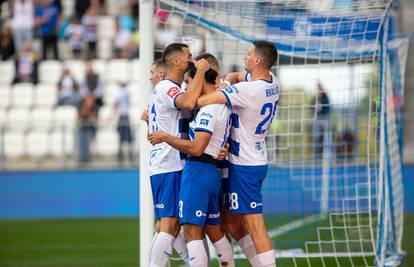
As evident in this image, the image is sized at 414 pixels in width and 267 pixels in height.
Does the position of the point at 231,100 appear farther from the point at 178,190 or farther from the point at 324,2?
the point at 324,2

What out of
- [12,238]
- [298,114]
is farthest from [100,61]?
[12,238]

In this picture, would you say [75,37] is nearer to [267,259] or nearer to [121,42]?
[121,42]

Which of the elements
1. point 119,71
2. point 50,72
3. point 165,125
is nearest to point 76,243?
point 165,125

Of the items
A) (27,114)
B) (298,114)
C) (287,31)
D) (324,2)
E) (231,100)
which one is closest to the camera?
(231,100)

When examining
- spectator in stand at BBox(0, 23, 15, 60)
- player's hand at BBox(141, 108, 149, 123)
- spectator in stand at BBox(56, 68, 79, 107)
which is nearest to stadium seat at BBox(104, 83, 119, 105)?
spectator in stand at BBox(56, 68, 79, 107)

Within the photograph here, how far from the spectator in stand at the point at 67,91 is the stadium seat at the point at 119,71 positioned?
1276 mm

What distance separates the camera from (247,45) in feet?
31.2

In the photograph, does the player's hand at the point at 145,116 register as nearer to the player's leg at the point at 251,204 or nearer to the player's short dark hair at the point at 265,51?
the player's leg at the point at 251,204

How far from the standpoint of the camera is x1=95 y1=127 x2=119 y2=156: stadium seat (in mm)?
16234

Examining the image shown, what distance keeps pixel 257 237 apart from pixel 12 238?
687 centimetres

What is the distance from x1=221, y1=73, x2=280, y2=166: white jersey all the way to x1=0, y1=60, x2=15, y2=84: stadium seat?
14961mm

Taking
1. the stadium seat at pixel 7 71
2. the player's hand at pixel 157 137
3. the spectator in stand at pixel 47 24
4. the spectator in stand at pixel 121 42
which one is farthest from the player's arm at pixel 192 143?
the spectator in stand at pixel 47 24

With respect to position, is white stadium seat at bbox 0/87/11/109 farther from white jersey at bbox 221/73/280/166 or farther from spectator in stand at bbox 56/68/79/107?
white jersey at bbox 221/73/280/166

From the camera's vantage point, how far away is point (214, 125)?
6852 mm
